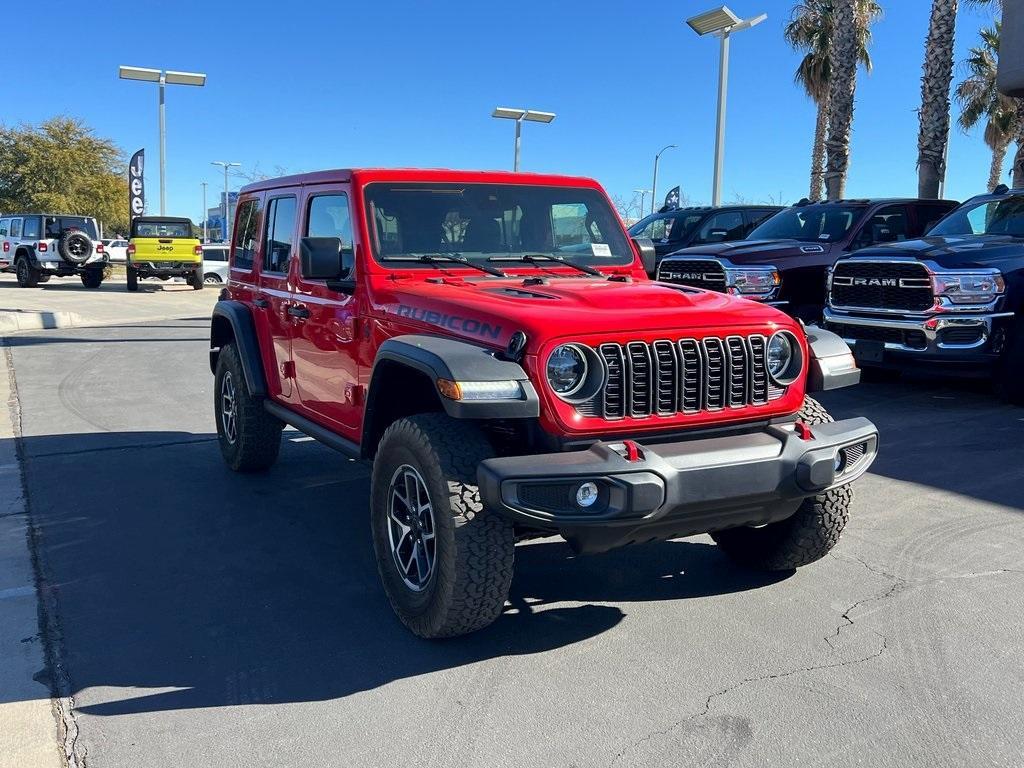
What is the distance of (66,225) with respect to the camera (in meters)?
26.5

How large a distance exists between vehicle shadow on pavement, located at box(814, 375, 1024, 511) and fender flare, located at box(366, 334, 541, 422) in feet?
11.6

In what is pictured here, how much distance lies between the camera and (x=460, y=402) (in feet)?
10.8

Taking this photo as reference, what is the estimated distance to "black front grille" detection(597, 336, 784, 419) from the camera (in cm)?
349

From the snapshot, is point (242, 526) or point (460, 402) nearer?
point (460, 402)

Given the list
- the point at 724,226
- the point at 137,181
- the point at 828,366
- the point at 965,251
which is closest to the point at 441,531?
the point at 828,366

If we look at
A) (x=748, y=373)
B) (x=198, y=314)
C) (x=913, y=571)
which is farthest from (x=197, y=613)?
(x=198, y=314)

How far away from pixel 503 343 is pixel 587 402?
1.25 ft

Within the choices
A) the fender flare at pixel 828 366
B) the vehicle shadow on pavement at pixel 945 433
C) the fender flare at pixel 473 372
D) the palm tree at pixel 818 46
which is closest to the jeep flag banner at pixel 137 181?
the palm tree at pixel 818 46

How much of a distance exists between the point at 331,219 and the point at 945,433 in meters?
5.08

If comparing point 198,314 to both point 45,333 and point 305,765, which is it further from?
point 305,765

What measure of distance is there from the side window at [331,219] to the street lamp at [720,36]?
14496mm

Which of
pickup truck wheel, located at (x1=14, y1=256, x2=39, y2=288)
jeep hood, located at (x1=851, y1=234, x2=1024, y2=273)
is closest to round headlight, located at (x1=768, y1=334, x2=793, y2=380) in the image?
jeep hood, located at (x1=851, y1=234, x2=1024, y2=273)

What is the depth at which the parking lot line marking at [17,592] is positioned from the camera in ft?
13.8

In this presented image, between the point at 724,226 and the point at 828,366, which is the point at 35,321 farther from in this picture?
the point at 828,366
